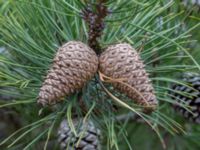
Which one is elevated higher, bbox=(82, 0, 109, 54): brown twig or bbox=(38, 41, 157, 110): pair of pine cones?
bbox=(82, 0, 109, 54): brown twig

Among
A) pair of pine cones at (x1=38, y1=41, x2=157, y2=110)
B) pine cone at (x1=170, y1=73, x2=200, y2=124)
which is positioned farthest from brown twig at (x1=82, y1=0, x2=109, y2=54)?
pine cone at (x1=170, y1=73, x2=200, y2=124)

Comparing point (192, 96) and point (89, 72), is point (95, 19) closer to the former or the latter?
point (89, 72)

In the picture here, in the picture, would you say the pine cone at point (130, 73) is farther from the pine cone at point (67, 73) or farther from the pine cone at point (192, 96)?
the pine cone at point (192, 96)

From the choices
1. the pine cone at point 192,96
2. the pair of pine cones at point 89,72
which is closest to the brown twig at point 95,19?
the pair of pine cones at point 89,72

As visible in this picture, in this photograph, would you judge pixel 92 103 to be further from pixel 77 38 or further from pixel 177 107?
pixel 177 107

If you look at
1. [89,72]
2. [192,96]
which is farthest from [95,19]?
[192,96]

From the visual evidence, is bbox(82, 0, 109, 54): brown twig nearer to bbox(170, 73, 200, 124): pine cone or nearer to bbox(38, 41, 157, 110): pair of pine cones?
bbox(38, 41, 157, 110): pair of pine cones

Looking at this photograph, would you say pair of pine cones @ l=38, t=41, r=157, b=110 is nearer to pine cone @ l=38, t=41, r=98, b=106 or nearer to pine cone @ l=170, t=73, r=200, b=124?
pine cone @ l=38, t=41, r=98, b=106

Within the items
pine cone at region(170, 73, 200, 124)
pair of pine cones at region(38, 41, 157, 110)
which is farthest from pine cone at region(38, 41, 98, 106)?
pine cone at region(170, 73, 200, 124)

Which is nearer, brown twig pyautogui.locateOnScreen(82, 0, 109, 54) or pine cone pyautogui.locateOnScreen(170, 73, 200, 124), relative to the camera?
brown twig pyautogui.locateOnScreen(82, 0, 109, 54)
